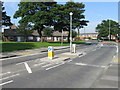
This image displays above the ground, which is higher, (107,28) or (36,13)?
(36,13)

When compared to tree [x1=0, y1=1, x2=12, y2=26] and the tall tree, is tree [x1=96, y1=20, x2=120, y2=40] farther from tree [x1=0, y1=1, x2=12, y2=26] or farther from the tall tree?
tree [x1=0, y1=1, x2=12, y2=26]

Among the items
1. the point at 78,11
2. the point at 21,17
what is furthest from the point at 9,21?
the point at 78,11

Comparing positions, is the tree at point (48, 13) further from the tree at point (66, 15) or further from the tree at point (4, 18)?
the tree at point (4, 18)

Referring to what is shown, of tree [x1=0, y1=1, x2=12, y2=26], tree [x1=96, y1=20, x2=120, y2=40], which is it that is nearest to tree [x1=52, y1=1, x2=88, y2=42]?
tree [x1=0, y1=1, x2=12, y2=26]

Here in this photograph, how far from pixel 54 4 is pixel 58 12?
13.0 feet

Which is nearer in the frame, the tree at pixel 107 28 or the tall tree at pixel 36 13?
the tall tree at pixel 36 13

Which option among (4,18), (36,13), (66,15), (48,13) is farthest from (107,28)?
(4,18)

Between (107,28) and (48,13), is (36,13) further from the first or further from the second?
(107,28)

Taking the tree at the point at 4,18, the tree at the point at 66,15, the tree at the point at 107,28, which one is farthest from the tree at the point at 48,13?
the tree at the point at 107,28

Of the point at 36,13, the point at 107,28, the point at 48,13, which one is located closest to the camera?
the point at 48,13

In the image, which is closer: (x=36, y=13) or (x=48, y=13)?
(x=48, y=13)

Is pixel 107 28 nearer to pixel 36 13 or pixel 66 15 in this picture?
pixel 66 15

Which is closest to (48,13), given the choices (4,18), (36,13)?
(36,13)

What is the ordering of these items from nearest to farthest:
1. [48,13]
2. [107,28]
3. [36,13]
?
[48,13], [36,13], [107,28]
